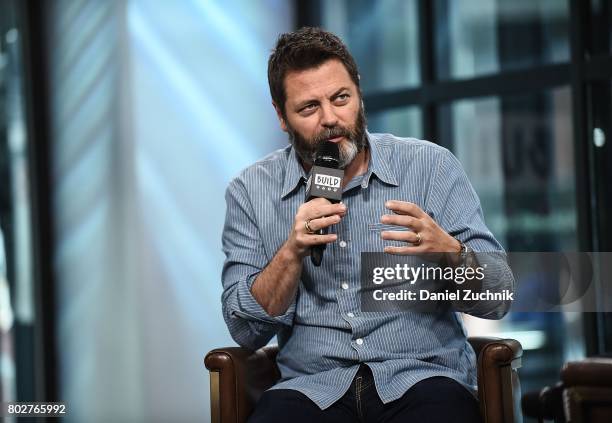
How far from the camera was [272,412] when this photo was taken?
2053 millimetres

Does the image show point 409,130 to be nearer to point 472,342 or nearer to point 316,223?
point 472,342

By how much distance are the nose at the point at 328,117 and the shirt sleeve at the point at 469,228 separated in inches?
11.3

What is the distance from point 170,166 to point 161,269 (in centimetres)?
50

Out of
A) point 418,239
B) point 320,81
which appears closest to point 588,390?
point 418,239

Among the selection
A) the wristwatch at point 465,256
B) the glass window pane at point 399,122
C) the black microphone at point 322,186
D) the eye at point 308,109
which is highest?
the glass window pane at point 399,122

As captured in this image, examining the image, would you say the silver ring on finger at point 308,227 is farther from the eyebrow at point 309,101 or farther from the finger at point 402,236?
the eyebrow at point 309,101

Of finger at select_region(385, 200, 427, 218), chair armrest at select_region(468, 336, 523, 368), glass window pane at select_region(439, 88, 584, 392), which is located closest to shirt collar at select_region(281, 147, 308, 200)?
finger at select_region(385, 200, 427, 218)

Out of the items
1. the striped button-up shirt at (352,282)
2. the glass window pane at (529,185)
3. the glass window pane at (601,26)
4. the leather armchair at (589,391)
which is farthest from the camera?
the glass window pane at (529,185)

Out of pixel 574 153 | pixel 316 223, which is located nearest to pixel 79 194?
pixel 574 153

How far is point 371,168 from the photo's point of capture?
2205 millimetres

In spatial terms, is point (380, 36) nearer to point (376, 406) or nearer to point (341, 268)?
point (341, 268)

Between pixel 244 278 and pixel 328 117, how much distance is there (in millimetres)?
451

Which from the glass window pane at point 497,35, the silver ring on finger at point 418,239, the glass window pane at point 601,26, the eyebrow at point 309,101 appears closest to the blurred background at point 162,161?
the glass window pane at point 497,35

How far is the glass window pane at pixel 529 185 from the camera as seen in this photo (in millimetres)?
3885
